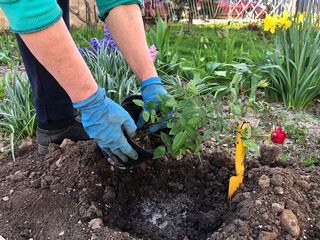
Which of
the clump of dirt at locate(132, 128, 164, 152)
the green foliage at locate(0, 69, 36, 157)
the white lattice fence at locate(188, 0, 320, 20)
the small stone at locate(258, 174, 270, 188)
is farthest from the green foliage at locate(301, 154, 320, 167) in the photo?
the white lattice fence at locate(188, 0, 320, 20)

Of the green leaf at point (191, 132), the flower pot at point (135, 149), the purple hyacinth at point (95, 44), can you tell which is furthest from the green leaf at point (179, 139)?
the purple hyacinth at point (95, 44)

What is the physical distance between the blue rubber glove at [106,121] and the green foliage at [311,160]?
100 centimetres

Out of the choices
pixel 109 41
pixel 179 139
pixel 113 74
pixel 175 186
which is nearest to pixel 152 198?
pixel 175 186

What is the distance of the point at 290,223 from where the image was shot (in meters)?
1.17

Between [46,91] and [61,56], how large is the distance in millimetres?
616

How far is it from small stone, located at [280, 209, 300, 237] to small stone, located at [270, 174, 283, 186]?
14 centimetres

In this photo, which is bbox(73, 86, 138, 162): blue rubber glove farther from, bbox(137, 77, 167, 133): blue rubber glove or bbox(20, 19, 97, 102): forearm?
bbox(137, 77, 167, 133): blue rubber glove

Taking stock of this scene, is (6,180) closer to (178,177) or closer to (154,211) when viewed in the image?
(154,211)

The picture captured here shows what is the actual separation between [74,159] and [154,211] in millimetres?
486

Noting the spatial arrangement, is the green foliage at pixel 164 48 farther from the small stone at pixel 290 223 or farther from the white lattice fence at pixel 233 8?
the white lattice fence at pixel 233 8

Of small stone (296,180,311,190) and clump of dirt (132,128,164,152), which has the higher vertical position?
clump of dirt (132,128,164,152)

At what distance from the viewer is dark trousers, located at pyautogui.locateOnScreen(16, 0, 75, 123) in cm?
161

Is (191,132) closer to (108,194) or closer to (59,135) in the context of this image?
(108,194)

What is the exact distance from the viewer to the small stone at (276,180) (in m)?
1.32
